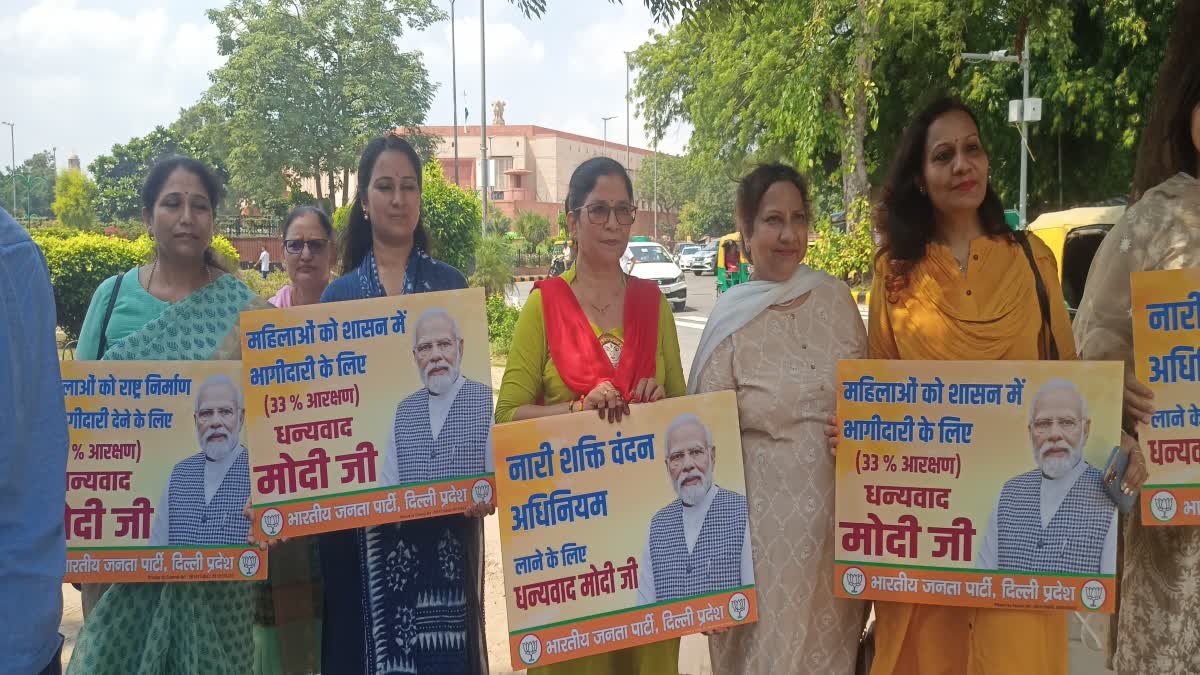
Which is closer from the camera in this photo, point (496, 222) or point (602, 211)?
point (602, 211)

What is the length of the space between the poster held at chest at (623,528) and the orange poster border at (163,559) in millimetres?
840

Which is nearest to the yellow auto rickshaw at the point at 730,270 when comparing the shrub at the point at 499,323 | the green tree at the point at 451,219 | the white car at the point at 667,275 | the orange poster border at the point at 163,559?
the white car at the point at 667,275

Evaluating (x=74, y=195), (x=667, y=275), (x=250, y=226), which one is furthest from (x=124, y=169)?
(x=667, y=275)

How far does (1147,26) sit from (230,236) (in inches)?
1064

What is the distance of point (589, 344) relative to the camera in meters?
2.83

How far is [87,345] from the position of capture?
2.96 meters

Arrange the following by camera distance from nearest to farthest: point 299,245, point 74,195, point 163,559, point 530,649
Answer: point 530,649 → point 163,559 → point 299,245 → point 74,195

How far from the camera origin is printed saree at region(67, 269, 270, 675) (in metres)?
2.86

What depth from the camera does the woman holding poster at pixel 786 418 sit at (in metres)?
2.76

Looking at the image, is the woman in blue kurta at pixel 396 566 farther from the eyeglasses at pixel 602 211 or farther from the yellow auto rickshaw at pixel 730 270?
the yellow auto rickshaw at pixel 730 270

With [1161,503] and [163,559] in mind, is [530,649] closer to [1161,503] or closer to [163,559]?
[163,559]

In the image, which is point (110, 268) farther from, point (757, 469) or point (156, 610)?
point (757, 469)

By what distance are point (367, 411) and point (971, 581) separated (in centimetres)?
173

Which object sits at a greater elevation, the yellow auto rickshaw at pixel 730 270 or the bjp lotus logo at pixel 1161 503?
the yellow auto rickshaw at pixel 730 270
